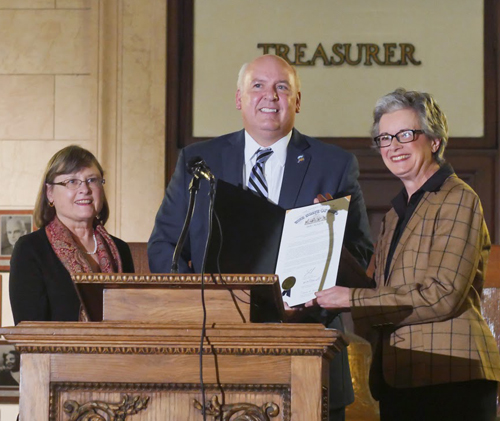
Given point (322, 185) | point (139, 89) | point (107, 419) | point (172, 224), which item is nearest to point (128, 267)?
point (172, 224)

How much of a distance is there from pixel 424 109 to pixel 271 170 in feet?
1.99

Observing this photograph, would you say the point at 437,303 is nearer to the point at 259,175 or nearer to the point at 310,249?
the point at 310,249

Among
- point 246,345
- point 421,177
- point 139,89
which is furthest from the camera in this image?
point 139,89

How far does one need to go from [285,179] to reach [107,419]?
4.43ft

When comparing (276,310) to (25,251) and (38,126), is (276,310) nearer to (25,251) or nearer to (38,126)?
(25,251)

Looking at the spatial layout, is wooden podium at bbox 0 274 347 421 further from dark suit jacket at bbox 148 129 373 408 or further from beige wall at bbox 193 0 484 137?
beige wall at bbox 193 0 484 137

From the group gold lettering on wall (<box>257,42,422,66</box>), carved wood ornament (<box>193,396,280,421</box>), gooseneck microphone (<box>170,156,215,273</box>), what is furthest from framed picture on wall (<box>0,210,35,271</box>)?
carved wood ornament (<box>193,396,280,421</box>)

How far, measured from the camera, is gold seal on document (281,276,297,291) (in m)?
2.67

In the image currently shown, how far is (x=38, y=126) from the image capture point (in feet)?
20.3

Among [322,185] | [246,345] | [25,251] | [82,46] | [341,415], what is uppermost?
[82,46]

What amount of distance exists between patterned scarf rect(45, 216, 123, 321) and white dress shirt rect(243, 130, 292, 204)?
85cm

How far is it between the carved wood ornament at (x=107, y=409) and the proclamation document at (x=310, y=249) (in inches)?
27.9

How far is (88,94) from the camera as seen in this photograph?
20.3ft

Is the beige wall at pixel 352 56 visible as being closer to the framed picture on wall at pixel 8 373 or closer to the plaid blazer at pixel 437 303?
the framed picture on wall at pixel 8 373
